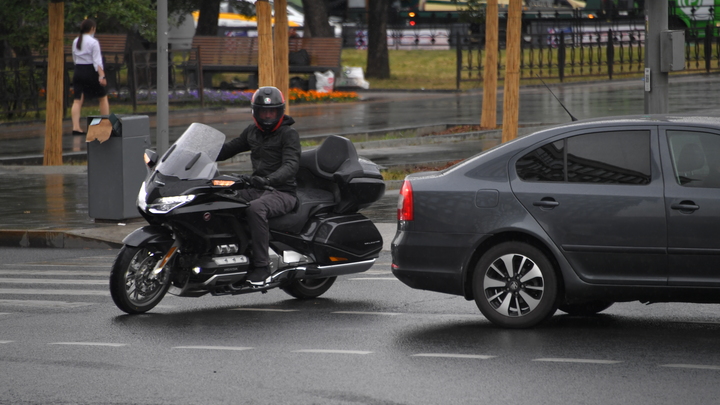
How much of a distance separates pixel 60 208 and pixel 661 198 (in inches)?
355

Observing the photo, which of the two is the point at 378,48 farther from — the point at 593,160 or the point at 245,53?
the point at 593,160

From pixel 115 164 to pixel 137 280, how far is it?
16.8 ft

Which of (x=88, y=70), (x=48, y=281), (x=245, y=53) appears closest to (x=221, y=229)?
(x=48, y=281)

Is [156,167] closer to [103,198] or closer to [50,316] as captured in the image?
[50,316]

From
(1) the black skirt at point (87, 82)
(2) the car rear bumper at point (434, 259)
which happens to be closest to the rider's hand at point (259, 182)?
(2) the car rear bumper at point (434, 259)

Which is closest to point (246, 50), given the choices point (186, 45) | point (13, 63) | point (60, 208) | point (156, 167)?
point (186, 45)

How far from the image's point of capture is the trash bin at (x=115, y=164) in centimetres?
1302

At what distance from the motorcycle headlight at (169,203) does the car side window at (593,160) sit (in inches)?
94.2

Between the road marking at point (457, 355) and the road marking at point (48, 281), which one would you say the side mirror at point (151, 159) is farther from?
the road marking at point (457, 355)

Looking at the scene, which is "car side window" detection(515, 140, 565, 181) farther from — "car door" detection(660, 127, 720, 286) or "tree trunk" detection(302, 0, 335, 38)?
"tree trunk" detection(302, 0, 335, 38)

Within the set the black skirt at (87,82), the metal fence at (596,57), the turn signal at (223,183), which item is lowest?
the turn signal at (223,183)

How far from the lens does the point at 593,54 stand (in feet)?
115

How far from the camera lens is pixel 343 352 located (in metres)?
7.04

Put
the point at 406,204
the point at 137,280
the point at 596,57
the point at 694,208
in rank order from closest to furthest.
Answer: the point at 694,208, the point at 406,204, the point at 137,280, the point at 596,57
